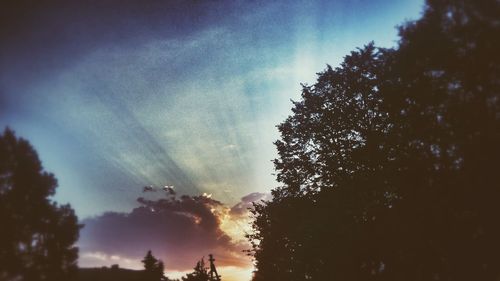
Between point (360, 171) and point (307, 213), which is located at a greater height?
point (360, 171)

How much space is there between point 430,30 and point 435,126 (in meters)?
4.79

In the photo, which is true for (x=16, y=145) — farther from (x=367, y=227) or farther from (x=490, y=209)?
(x=490, y=209)

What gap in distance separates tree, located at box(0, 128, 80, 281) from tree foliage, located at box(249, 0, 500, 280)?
18469mm

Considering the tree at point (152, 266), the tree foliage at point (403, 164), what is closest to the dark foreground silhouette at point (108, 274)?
the tree at point (152, 266)

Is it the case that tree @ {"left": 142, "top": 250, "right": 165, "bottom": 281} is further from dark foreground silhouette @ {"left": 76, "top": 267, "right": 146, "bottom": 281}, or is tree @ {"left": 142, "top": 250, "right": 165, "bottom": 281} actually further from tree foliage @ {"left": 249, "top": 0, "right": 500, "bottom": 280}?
tree foliage @ {"left": 249, "top": 0, "right": 500, "bottom": 280}

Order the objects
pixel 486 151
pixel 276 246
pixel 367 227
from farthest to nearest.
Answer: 1. pixel 276 246
2. pixel 367 227
3. pixel 486 151

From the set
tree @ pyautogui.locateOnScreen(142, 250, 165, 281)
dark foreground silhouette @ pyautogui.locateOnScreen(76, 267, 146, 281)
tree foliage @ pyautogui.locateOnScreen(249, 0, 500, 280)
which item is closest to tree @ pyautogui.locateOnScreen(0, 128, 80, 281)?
dark foreground silhouette @ pyautogui.locateOnScreen(76, 267, 146, 281)

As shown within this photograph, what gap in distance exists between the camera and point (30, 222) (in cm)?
2370

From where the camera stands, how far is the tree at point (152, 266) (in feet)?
121

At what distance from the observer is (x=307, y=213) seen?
20.2 metres

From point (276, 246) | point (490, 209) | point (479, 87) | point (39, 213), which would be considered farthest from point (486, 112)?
point (39, 213)

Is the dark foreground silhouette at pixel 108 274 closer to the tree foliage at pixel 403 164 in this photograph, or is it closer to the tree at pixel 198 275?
the tree at pixel 198 275

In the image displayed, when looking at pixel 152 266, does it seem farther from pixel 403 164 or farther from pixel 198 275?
pixel 403 164

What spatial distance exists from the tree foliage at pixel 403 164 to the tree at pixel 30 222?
1847 cm
